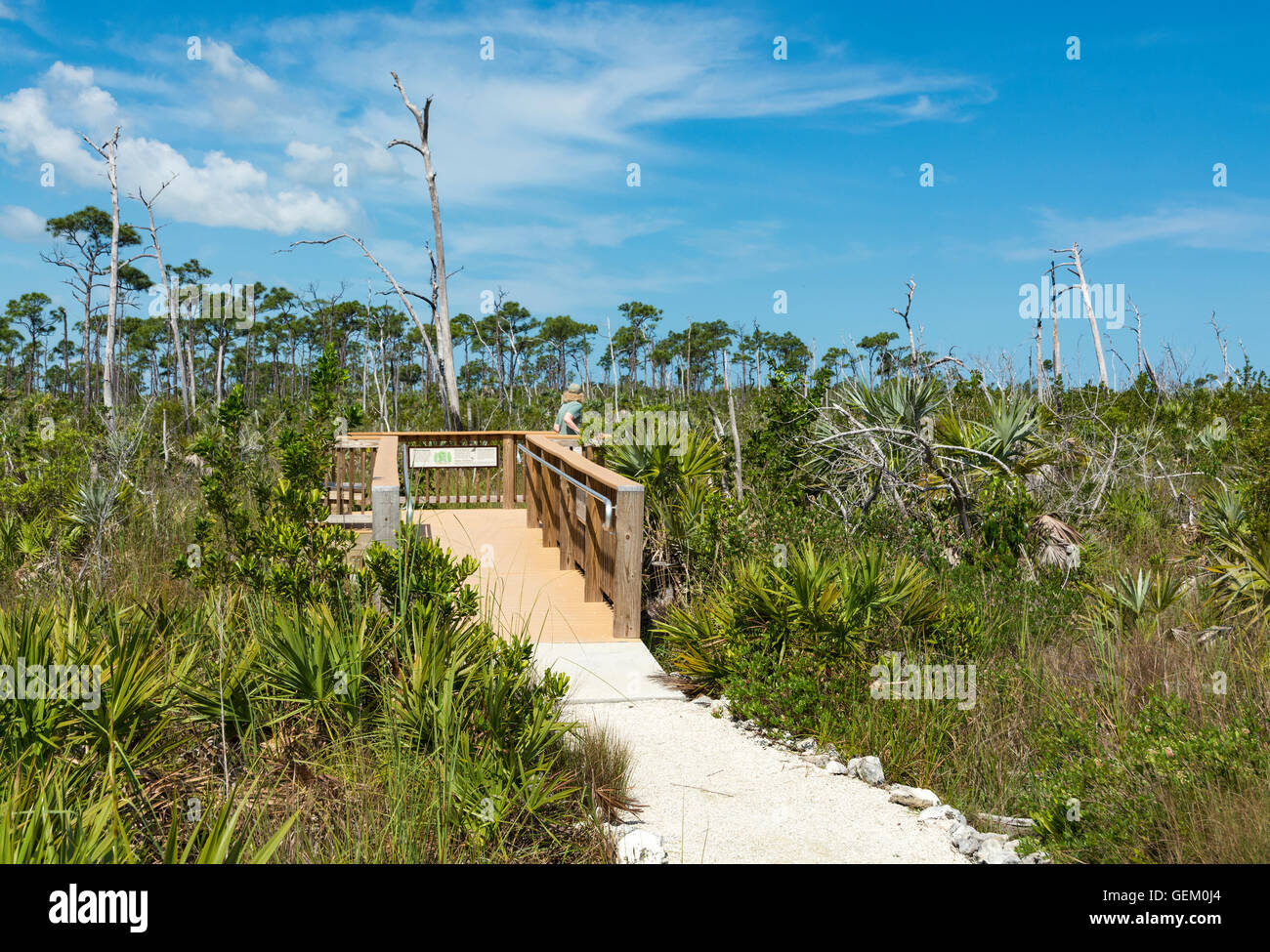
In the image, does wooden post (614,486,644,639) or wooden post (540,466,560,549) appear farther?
wooden post (540,466,560,549)

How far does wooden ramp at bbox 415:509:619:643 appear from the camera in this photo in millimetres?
6477

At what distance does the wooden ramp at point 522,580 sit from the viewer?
21.2 ft

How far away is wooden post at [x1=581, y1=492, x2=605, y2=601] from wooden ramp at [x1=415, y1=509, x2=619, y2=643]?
98 millimetres

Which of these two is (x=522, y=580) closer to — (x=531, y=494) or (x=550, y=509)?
(x=550, y=509)

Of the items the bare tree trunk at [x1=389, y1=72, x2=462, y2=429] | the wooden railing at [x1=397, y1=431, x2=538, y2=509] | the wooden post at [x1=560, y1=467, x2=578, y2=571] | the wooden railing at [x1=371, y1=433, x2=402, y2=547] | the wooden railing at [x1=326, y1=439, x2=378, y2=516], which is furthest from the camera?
the bare tree trunk at [x1=389, y1=72, x2=462, y2=429]

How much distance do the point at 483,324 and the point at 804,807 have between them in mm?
69465

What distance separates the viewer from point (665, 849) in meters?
3.48

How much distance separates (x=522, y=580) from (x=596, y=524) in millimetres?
970

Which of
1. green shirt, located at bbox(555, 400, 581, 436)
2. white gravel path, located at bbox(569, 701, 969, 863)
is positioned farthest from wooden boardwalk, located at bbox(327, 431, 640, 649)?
white gravel path, located at bbox(569, 701, 969, 863)

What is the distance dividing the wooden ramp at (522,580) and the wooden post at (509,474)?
1.68 ft

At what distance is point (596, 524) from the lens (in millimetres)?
7305

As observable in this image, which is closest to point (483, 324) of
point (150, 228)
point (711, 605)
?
point (150, 228)

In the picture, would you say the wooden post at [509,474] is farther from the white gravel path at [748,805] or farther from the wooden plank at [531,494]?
the white gravel path at [748,805]

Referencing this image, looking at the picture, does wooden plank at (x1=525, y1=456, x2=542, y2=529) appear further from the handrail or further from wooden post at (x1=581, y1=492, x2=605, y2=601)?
wooden post at (x1=581, y1=492, x2=605, y2=601)
